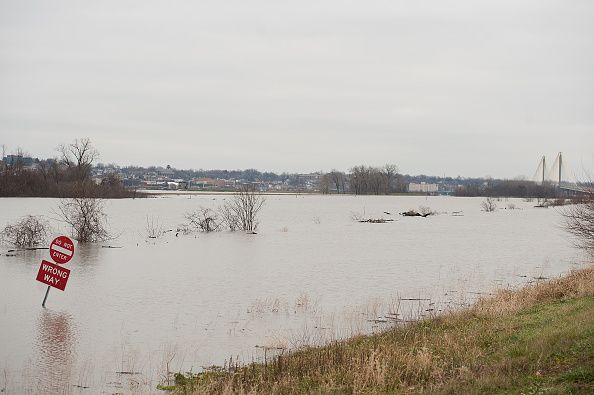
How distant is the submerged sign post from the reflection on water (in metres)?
0.85

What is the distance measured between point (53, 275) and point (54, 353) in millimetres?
5195

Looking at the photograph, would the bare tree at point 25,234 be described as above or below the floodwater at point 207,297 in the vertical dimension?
above

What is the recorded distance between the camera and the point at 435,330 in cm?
1437

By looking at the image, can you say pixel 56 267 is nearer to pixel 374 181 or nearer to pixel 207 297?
pixel 207 297

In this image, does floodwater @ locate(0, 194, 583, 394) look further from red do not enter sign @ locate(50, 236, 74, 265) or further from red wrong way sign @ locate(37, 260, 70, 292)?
red do not enter sign @ locate(50, 236, 74, 265)

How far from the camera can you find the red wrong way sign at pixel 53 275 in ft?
57.9

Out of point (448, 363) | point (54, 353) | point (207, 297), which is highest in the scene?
point (448, 363)

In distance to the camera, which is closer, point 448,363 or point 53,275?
point 448,363

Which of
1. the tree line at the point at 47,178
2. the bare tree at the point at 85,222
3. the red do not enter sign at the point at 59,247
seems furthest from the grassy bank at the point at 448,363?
the tree line at the point at 47,178

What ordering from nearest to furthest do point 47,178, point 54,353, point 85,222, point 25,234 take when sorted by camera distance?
1. point 54,353
2. point 25,234
3. point 85,222
4. point 47,178

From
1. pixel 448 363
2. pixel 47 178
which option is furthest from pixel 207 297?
pixel 47 178

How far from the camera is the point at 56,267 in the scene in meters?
17.9

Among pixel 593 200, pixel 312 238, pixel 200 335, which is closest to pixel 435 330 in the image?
pixel 200 335

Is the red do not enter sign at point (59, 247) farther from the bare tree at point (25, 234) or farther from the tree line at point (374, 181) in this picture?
the tree line at point (374, 181)
